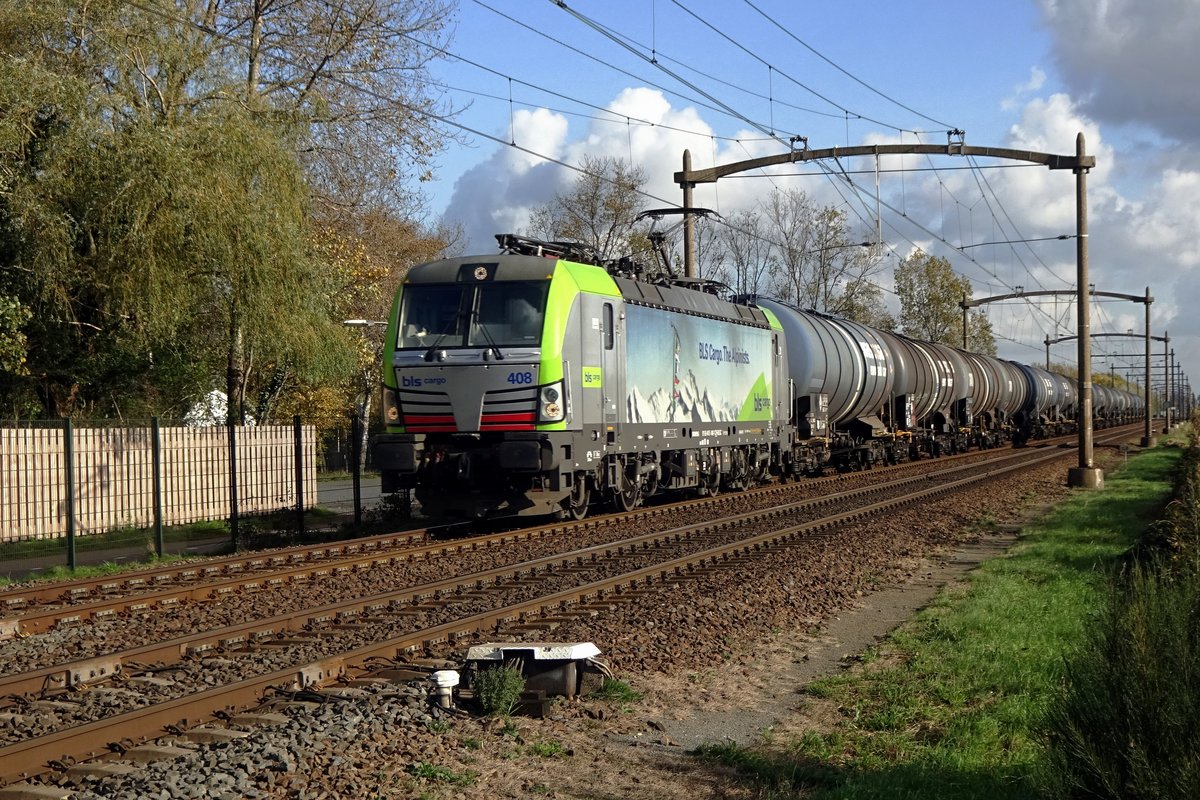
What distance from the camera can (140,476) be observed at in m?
19.2

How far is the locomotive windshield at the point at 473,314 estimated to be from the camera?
1639cm

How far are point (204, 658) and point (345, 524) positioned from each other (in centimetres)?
1156

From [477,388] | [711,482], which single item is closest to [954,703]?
[477,388]

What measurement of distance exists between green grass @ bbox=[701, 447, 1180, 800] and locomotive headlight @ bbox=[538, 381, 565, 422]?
5.95 meters

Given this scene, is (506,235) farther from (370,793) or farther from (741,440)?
(370,793)

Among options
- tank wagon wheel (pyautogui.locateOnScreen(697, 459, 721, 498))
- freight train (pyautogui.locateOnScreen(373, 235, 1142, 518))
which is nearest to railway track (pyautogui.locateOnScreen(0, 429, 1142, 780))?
freight train (pyautogui.locateOnScreen(373, 235, 1142, 518))

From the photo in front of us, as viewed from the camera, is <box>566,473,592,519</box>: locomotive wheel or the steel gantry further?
the steel gantry

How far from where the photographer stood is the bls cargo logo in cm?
1655

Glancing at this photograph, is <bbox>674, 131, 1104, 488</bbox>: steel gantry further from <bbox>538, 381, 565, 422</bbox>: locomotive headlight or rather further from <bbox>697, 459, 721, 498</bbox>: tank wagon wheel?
<bbox>538, 381, 565, 422</bbox>: locomotive headlight

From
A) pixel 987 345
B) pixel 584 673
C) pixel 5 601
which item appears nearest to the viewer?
pixel 584 673

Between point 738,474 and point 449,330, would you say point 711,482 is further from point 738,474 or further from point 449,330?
point 449,330

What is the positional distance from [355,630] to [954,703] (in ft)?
16.3

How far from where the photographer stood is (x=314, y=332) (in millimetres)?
21391

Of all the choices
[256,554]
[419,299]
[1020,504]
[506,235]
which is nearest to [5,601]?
[256,554]
